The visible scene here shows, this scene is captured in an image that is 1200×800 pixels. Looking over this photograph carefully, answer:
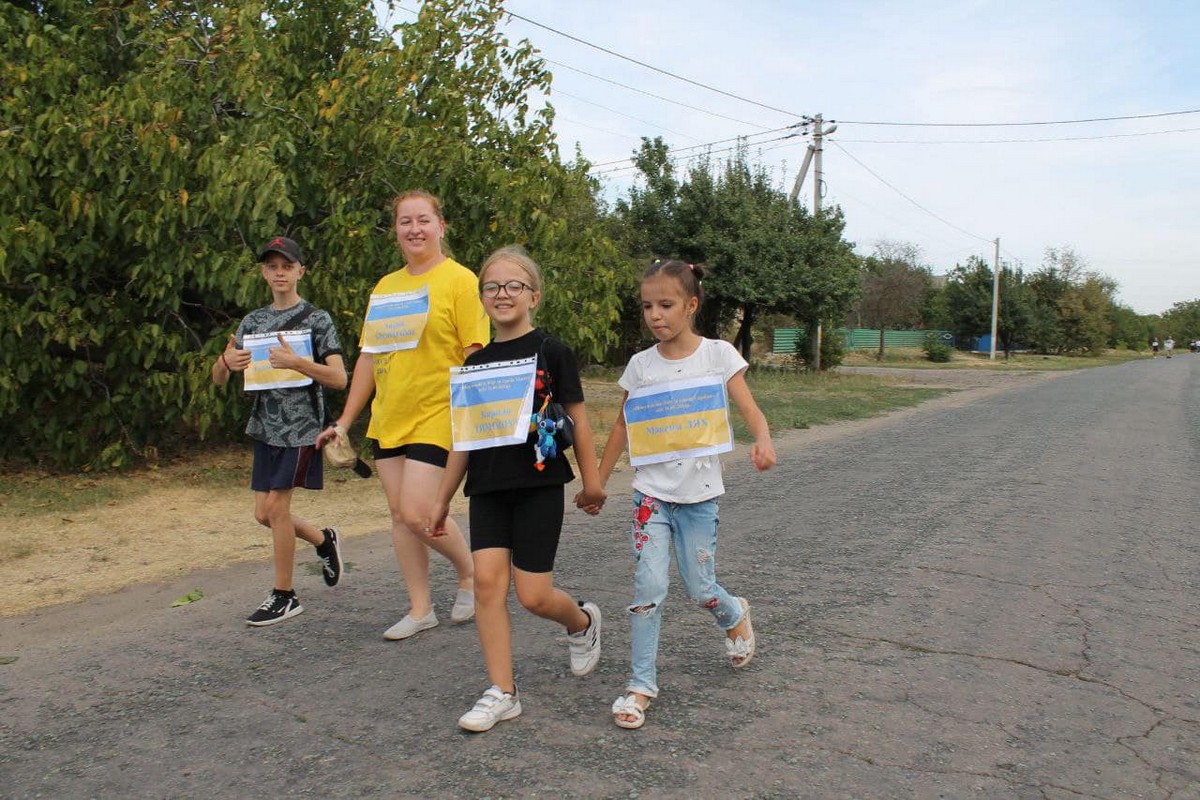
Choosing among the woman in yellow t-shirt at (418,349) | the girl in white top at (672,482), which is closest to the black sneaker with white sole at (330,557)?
the woman in yellow t-shirt at (418,349)

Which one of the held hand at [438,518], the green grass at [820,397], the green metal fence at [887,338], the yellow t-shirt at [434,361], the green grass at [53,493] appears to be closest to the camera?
the held hand at [438,518]

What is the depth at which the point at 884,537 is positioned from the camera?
6402mm

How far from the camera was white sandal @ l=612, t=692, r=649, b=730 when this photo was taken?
328cm

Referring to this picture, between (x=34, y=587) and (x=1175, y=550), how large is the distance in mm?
7130

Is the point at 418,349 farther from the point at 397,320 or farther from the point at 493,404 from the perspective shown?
→ the point at 493,404

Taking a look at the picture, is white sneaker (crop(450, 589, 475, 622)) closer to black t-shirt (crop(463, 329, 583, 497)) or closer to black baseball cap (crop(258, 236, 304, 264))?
black t-shirt (crop(463, 329, 583, 497))

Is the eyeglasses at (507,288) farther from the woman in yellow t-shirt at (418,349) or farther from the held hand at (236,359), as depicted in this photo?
the held hand at (236,359)

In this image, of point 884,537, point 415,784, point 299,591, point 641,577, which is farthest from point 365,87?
point 415,784

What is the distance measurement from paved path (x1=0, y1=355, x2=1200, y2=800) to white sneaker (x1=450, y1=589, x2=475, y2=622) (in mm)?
112

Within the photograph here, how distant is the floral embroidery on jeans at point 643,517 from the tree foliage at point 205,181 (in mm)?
5114

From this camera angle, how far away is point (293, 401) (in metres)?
4.53

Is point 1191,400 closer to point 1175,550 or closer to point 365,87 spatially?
point 1175,550

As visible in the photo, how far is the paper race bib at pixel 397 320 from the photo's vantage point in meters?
3.96

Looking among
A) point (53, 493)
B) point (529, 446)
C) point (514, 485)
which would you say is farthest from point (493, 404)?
point (53, 493)
